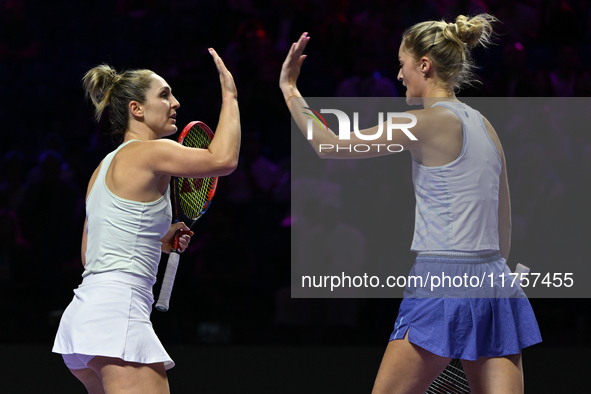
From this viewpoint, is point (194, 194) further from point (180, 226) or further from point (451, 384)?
point (451, 384)

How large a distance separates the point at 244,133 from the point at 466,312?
11.2 ft

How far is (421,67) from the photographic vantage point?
75.9 inches

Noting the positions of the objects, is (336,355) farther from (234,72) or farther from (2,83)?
(2,83)

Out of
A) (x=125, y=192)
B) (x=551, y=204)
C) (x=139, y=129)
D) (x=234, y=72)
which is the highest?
(x=234, y=72)

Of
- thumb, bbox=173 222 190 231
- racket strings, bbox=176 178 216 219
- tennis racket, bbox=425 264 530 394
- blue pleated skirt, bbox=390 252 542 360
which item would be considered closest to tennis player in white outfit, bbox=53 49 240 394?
thumb, bbox=173 222 190 231

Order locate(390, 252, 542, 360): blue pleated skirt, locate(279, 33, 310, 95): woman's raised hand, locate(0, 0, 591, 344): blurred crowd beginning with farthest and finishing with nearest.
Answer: locate(0, 0, 591, 344): blurred crowd → locate(279, 33, 310, 95): woman's raised hand → locate(390, 252, 542, 360): blue pleated skirt

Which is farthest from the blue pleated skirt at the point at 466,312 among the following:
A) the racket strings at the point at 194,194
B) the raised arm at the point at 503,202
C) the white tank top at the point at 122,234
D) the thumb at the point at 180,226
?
the racket strings at the point at 194,194

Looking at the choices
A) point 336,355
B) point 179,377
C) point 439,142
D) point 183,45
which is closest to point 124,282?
point 439,142

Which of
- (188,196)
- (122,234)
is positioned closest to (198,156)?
(122,234)

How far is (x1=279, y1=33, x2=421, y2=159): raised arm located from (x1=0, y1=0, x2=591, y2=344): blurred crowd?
1.62m

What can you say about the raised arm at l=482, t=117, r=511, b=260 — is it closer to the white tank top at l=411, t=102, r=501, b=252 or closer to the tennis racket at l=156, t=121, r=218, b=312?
the white tank top at l=411, t=102, r=501, b=252

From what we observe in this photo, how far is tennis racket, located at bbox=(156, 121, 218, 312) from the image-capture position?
87.8 inches

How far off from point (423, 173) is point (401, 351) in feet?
1.52

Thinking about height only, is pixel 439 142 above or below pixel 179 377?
above
